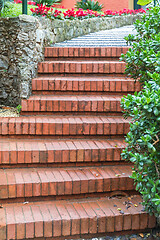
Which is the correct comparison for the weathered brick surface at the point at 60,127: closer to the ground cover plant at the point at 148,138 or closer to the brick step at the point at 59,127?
the brick step at the point at 59,127

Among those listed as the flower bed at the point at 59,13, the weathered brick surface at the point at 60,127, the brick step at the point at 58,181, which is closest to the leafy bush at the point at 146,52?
the weathered brick surface at the point at 60,127

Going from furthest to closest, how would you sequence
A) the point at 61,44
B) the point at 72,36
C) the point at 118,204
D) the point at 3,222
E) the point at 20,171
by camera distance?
the point at 72,36 → the point at 61,44 → the point at 20,171 → the point at 118,204 → the point at 3,222

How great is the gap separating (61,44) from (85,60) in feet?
2.76

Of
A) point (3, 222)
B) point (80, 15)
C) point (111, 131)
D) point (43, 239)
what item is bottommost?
point (43, 239)

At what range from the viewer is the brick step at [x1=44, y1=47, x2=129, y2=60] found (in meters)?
5.25

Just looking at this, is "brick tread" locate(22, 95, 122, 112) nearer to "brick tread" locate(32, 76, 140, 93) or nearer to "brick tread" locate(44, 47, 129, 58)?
"brick tread" locate(32, 76, 140, 93)

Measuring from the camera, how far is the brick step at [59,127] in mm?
4039

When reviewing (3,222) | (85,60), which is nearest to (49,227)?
(3,222)

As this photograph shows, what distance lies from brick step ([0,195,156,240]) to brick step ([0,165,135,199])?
0.41ft

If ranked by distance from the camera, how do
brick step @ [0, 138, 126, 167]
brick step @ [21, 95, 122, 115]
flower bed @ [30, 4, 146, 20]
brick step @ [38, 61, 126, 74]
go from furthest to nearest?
flower bed @ [30, 4, 146, 20] → brick step @ [38, 61, 126, 74] → brick step @ [21, 95, 122, 115] → brick step @ [0, 138, 126, 167]

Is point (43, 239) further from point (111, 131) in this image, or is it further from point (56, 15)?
point (56, 15)

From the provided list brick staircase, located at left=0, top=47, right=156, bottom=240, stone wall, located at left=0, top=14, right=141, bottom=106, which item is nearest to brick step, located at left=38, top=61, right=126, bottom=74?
brick staircase, located at left=0, top=47, right=156, bottom=240

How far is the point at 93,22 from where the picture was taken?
8375 mm

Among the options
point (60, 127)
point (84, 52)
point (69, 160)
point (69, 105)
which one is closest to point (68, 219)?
point (69, 160)
